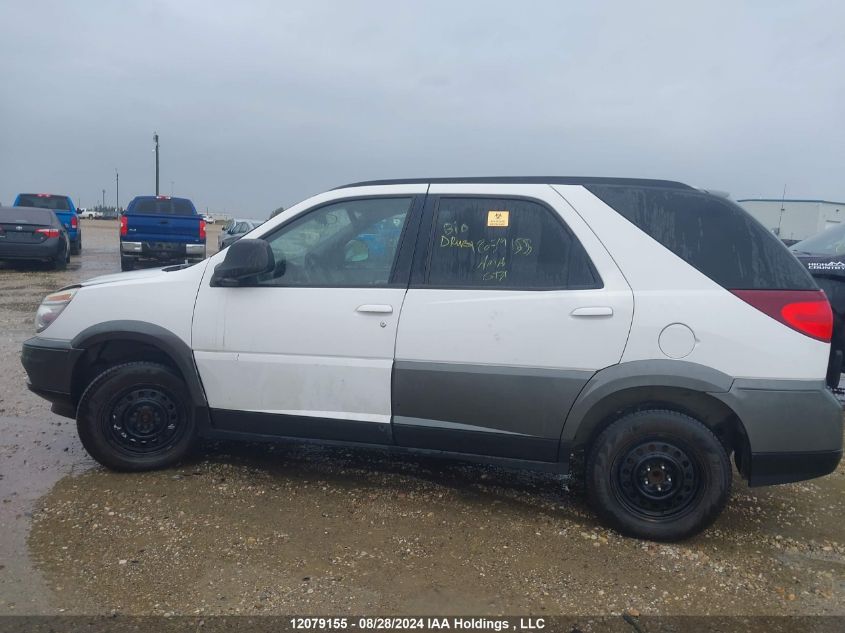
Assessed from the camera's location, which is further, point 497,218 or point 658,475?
point 497,218

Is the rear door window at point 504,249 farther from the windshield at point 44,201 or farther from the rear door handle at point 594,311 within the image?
the windshield at point 44,201

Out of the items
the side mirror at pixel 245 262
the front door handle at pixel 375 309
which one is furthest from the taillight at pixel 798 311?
the side mirror at pixel 245 262

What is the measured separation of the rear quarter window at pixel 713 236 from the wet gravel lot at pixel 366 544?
1.45 metres

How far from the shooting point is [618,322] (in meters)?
3.41

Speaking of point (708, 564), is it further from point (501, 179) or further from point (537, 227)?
point (501, 179)

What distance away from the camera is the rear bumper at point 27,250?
49.9 feet

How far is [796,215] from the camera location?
45.7 feet

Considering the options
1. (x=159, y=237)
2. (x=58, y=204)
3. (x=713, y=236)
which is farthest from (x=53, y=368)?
(x=58, y=204)

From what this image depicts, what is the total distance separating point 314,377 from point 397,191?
1179mm

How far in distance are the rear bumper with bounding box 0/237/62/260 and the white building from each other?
15233 millimetres

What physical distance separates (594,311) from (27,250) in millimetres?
15540

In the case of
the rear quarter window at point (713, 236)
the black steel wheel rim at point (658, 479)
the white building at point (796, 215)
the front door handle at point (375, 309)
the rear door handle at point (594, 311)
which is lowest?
the black steel wheel rim at point (658, 479)

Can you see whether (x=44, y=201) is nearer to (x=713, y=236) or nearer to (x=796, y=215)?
(x=796, y=215)

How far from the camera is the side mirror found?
12.3ft
